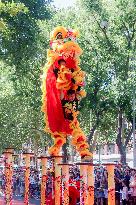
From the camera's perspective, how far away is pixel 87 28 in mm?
27000

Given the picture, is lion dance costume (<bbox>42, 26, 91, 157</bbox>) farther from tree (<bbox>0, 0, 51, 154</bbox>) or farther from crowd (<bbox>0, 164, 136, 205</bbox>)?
tree (<bbox>0, 0, 51, 154</bbox>)

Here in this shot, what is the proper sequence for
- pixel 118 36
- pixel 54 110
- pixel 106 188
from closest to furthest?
pixel 54 110 → pixel 106 188 → pixel 118 36

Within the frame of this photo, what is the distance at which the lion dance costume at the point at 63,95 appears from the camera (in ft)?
39.9

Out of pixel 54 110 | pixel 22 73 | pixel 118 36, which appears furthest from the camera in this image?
pixel 118 36

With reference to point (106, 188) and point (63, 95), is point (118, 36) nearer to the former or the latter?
point (106, 188)

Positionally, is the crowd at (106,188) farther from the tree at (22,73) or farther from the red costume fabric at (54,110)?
the tree at (22,73)

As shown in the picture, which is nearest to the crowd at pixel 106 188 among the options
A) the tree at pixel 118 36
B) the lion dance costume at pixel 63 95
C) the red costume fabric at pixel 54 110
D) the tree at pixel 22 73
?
the lion dance costume at pixel 63 95

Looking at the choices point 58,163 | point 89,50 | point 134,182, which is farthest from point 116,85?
point 58,163

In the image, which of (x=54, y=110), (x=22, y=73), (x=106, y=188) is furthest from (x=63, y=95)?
(x=22, y=73)

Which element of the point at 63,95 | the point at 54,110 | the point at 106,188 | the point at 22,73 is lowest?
the point at 106,188

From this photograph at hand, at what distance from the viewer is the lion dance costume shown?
39.9ft

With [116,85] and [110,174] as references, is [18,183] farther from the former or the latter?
[110,174]

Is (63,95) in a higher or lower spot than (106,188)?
higher

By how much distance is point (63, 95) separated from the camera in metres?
12.2
